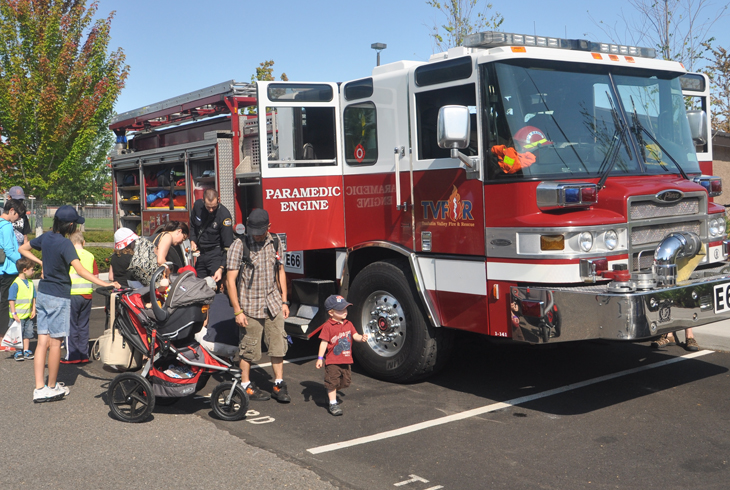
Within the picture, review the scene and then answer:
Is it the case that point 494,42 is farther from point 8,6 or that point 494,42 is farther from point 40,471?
point 8,6

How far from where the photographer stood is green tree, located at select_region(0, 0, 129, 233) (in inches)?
733

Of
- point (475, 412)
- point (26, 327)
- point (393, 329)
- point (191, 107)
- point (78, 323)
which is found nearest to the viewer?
point (475, 412)

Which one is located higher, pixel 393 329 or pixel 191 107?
pixel 191 107

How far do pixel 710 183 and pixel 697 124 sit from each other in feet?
3.16

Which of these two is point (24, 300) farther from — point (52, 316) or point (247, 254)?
point (247, 254)

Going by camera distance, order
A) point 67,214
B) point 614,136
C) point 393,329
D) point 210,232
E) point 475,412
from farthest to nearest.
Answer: point 210,232
point 393,329
point 67,214
point 614,136
point 475,412

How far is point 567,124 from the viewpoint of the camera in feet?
19.5

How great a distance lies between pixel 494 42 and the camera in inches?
239

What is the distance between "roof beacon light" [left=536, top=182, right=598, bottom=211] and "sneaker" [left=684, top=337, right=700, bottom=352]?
3.12m

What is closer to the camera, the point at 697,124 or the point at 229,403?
the point at 229,403

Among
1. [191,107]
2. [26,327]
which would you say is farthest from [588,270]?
[26,327]

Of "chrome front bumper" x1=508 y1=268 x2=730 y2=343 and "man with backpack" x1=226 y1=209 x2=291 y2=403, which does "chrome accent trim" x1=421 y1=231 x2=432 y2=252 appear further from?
"man with backpack" x1=226 y1=209 x2=291 y2=403

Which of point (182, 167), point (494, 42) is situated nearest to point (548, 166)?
point (494, 42)

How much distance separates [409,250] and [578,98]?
2.03 m
